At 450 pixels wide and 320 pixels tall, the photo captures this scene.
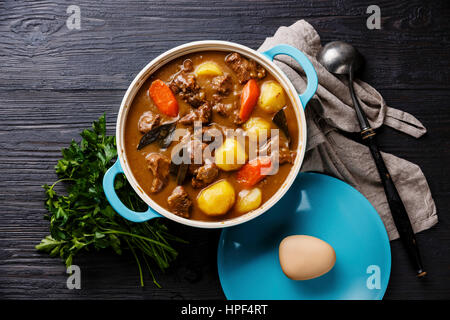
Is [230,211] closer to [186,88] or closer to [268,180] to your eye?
[268,180]

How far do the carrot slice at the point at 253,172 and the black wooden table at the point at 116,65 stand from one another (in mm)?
918

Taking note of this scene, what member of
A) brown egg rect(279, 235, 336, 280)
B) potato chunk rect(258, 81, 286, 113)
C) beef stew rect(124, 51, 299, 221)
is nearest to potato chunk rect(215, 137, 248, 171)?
beef stew rect(124, 51, 299, 221)

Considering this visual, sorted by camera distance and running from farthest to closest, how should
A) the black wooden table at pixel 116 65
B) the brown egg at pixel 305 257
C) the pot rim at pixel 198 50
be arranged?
the black wooden table at pixel 116 65
the brown egg at pixel 305 257
the pot rim at pixel 198 50

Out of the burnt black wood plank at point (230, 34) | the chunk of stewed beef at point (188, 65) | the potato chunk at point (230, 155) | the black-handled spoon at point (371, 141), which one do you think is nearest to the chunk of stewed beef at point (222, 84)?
the chunk of stewed beef at point (188, 65)

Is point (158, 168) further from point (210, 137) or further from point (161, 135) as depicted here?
point (210, 137)

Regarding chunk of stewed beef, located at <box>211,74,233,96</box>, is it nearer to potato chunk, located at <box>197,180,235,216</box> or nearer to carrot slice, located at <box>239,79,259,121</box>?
carrot slice, located at <box>239,79,259,121</box>

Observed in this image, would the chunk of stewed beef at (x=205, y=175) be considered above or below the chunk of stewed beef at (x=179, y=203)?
above

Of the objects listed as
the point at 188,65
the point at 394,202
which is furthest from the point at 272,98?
the point at 394,202

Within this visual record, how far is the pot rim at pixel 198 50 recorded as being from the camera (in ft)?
6.02

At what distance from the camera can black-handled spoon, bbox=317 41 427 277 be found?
2.20 metres

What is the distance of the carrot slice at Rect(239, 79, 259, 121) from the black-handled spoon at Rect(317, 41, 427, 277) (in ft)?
2.18

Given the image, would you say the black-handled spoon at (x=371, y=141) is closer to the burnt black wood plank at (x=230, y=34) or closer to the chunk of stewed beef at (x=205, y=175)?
the burnt black wood plank at (x=230, y=34)

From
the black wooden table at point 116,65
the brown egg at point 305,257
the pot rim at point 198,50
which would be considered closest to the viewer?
the pot rim at point 198,50

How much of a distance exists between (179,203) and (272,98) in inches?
28.6
